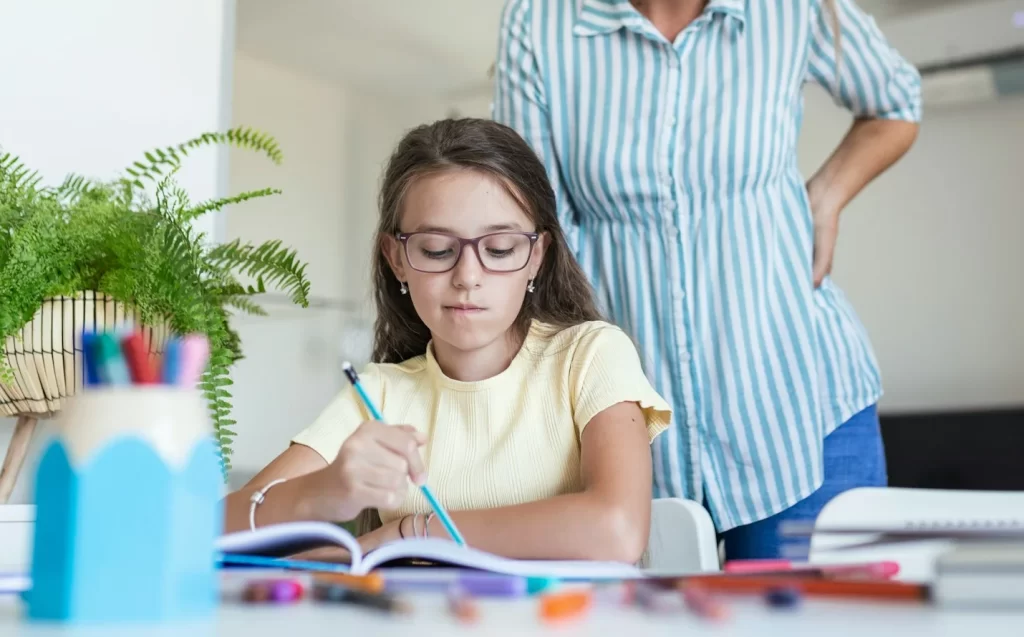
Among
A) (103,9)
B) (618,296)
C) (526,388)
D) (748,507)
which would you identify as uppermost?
(103,9)

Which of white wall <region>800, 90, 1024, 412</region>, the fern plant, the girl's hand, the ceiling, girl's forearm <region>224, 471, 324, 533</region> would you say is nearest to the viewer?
the girl's hand

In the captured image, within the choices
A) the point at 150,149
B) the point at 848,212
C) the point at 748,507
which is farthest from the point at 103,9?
the point at 848,212

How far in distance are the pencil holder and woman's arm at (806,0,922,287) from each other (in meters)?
1.15

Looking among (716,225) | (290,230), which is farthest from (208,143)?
(290,230)

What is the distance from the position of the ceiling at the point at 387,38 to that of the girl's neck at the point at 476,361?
370 centimetres

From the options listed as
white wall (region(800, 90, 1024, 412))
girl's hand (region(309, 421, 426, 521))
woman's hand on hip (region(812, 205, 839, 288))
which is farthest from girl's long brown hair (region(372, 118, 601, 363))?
white wall (region(800, 90, 1024, 412))

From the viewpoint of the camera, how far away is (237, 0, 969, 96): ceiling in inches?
187

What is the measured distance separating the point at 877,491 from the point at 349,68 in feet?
16.9

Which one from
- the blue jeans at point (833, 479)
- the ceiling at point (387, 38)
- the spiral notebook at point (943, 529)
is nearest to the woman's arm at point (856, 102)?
the blue jeans at point (833, 479)

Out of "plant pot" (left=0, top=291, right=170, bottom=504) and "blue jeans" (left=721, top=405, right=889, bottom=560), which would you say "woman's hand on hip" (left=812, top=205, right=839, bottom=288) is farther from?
"plant pot" (left=0, top=291, right=170, bottom=504)

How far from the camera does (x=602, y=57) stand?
1460mm

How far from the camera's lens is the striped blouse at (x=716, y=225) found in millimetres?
1402

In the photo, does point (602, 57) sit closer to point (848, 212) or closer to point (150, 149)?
point (150, 149)

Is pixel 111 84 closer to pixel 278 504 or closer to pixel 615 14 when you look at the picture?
pixel 615 14
